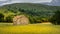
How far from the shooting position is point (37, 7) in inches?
97.7

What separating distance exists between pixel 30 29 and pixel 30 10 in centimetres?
30

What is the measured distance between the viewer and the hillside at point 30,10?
245cm

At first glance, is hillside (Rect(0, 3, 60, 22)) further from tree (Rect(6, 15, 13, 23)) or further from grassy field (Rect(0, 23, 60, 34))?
grassy field (Rect(0, 23, 60, 34))

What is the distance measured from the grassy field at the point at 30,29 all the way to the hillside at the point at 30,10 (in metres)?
0.14

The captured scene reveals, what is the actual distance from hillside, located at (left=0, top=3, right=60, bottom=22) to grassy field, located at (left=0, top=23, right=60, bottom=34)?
14cm

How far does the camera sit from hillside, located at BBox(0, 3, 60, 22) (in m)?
2.45

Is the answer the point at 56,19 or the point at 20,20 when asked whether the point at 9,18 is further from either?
the point at 56,19

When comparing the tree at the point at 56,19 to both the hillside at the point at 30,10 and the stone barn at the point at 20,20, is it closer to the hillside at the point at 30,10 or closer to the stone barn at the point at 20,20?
the hillside at the point at 30,10

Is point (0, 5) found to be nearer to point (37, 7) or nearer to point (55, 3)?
point (37, 7)

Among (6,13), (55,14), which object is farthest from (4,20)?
(55,14)

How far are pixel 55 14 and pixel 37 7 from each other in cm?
28

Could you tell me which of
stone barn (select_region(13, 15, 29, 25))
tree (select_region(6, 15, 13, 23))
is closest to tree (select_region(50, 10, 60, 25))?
stone barn (select_region(13, 15, 29, 25))

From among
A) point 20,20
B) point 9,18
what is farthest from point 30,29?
point 9,18

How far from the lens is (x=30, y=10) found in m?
2.48
